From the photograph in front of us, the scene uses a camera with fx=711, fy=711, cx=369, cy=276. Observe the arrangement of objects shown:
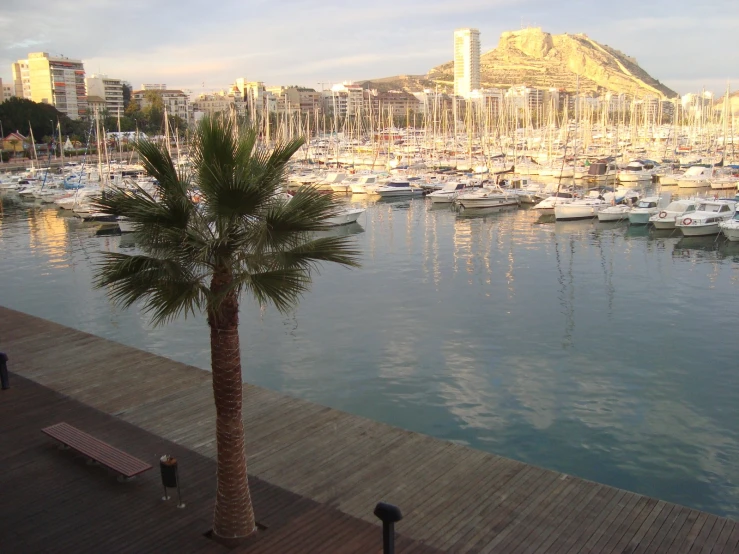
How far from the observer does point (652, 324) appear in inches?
927

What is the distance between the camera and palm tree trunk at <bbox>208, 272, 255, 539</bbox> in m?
7.80

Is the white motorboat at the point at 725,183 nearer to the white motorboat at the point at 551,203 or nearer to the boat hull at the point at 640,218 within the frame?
the white motorboat at the point at 551,203

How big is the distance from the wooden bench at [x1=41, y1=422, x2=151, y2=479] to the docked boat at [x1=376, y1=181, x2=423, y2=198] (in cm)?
5460

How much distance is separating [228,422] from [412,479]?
3438mm

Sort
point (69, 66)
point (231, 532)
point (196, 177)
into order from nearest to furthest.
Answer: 1. point (196, 177)
2. point (231, 532)
3. point (69, 66)

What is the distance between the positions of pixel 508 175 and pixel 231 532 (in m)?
68.1

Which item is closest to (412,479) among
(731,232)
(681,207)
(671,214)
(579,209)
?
(731,232)

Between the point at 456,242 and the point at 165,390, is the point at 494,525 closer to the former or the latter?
the point at 165,390

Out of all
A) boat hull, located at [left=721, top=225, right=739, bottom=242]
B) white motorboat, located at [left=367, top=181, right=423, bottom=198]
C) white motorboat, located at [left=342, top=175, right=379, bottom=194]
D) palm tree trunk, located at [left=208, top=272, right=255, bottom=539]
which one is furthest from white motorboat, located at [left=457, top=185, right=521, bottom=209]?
palm tree trunk, located at [left=208, top=272, right=255, bottom=539]

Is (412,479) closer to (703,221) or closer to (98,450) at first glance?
(98,450)

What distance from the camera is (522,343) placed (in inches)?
848

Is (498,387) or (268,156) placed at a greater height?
(268,156)

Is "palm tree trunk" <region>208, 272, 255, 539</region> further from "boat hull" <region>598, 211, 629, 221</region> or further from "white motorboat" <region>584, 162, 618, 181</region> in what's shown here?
"white motorboat" <region>584, 162, 618, 181</region>

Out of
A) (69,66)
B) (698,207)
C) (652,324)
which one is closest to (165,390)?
(652,324)
